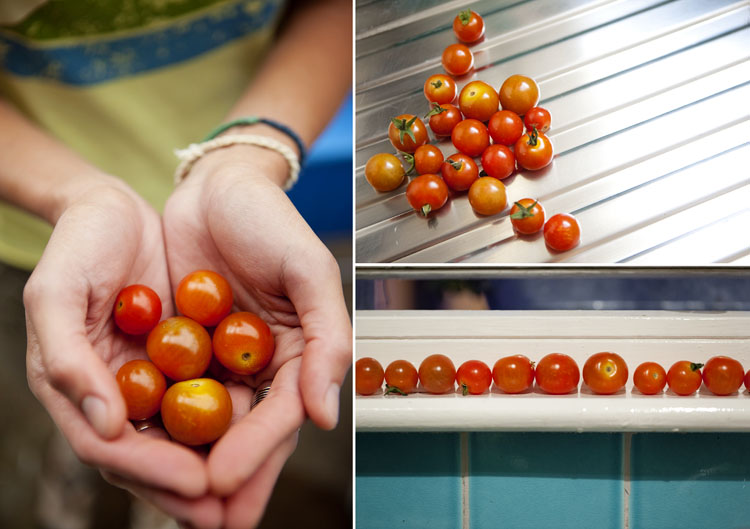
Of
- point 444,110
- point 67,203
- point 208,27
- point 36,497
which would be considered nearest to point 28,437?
point 36,497

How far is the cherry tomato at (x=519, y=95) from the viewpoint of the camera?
617 millimetres

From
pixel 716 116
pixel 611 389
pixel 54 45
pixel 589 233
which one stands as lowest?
pixel 611 389

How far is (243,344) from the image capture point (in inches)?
23.6

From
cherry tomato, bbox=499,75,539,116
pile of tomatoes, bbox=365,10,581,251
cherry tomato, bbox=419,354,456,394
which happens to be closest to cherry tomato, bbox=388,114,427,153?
pile of tomatoes, bbox=365,10,581,251

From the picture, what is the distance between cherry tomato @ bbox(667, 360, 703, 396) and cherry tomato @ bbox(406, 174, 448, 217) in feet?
0.98

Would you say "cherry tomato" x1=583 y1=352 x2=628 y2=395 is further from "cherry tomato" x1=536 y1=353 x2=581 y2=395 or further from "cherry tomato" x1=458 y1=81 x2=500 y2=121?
"cherry tomato" x1=458 y1=81 x2=500 y2=121

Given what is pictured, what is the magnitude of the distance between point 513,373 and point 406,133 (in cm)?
27

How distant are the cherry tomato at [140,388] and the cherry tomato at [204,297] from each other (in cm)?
8

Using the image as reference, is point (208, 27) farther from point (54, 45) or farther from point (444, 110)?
point (444, 110)

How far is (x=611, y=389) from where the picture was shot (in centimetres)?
58

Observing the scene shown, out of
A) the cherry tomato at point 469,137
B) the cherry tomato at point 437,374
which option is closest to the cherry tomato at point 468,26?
the cherry tomato at point 469,137

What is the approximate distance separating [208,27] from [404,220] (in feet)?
1.49

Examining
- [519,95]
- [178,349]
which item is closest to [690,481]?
[519,95]

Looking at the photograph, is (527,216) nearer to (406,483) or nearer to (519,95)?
(519,95)
